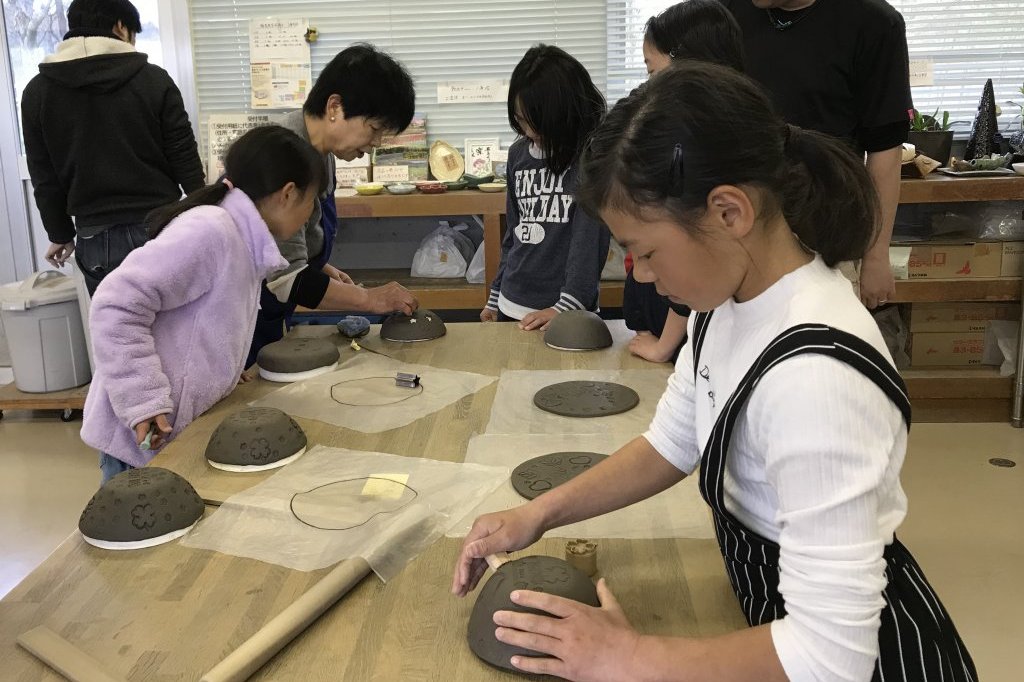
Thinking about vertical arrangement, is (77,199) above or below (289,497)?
above

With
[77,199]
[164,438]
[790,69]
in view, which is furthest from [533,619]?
[77,199]

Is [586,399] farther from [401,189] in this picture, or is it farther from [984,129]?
[984,129]

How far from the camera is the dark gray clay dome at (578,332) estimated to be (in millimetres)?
1831

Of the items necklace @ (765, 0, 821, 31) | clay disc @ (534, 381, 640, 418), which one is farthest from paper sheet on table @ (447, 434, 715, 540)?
necklace @ (765, 0, 821, 31)

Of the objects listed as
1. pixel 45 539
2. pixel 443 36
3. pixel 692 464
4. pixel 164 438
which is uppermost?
pixel 443 36

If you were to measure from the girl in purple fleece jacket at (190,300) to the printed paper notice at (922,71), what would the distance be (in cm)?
288

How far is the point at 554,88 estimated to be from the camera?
2035 millimetres

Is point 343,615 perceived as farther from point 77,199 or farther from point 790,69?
point 77,199

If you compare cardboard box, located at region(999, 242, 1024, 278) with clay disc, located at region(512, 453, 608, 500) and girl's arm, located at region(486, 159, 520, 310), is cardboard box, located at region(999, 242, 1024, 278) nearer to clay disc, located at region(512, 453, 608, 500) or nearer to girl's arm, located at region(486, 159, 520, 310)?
girl's arm, located at region(486, 159, 520, 310)

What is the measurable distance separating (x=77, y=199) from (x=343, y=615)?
2258mm

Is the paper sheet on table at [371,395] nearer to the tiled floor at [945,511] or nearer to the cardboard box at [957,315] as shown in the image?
the tiled floor at [945,511]

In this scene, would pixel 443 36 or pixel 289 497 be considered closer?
pixel 289 497

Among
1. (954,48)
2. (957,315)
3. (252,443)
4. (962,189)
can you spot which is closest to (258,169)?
(252,443)

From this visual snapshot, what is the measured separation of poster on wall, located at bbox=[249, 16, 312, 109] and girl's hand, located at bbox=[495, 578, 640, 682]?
130 inches
